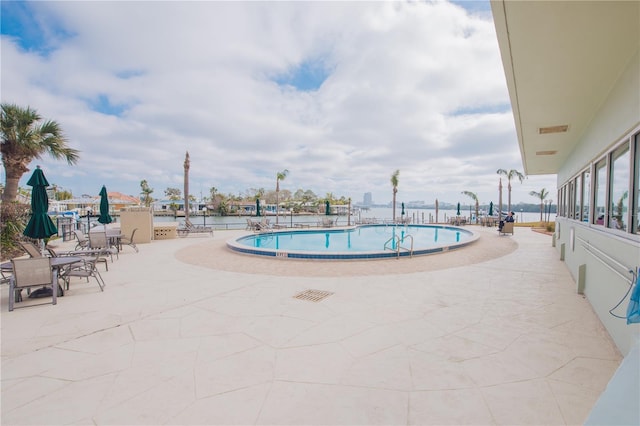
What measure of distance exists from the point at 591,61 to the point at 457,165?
36.1 m

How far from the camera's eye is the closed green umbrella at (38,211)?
6250 millimetres

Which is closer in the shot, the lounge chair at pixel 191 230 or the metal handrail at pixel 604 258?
the metal handrail at pixel 604 258

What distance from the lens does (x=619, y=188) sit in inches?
133

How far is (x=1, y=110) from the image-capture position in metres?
8.68

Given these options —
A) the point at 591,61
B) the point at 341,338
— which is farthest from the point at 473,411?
the point at 591,61

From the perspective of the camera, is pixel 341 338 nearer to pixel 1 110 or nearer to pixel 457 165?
pixel 1 110

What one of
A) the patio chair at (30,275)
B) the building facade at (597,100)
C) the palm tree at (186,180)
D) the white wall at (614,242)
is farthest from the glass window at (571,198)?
the palm tree at (186,180)

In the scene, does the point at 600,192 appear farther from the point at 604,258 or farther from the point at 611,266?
the point at 611,266

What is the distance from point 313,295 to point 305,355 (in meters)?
1.93

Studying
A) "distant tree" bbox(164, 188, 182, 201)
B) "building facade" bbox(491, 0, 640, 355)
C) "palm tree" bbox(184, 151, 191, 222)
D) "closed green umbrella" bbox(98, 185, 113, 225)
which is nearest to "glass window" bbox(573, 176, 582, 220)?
"building facade" bbox(491, 0, 640, 355)

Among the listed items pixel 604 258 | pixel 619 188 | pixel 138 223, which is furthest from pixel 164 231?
pixel 619 188

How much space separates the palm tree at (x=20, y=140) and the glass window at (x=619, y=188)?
1455 centimetres

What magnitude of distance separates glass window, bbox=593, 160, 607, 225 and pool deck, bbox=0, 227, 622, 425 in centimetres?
136

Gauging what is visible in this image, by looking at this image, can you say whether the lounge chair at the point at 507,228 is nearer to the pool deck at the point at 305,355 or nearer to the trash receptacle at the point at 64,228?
the pool deck at the point at 305,355
